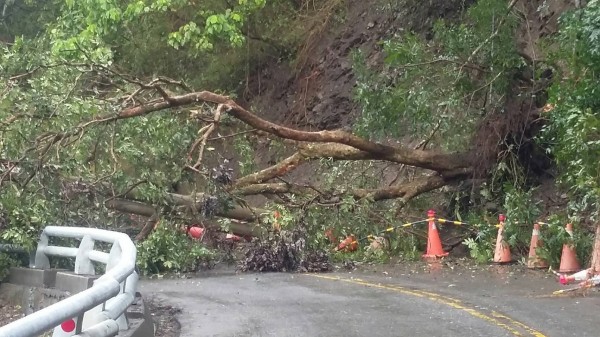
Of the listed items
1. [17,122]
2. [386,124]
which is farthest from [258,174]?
[17,122]

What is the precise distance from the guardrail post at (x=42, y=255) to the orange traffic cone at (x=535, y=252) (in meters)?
6.97

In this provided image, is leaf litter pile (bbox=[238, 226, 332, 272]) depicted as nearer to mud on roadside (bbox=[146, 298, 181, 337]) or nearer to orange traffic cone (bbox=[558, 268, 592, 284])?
mud on roadside (bbox=[146, 298, 181, 337])

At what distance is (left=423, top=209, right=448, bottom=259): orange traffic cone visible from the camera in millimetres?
15383

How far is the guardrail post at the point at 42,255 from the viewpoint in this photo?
10.0 meters

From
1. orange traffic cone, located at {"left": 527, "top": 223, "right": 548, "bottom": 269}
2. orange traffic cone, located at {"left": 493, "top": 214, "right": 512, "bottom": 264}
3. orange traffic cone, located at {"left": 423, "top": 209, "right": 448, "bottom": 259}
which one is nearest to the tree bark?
orange traffic cone, located at {"left": 527, "top": 223, "right": 548, "bottom": 269}

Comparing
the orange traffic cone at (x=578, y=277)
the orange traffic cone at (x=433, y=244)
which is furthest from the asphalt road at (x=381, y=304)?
the orange traffic cone at (x=433, y=244)

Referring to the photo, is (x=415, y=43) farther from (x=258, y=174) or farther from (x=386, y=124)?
(x=258, y=174)

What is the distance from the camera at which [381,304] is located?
33.1ft

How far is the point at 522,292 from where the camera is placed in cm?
1111

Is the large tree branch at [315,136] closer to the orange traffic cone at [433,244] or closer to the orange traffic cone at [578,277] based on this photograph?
the orange traffic cone at [433,244]

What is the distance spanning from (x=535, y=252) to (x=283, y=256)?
3.66 m

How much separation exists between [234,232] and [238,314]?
6071 mm

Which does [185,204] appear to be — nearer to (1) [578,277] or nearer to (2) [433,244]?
(2) [433,244]

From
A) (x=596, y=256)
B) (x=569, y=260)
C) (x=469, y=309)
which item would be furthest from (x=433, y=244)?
(x=469, y=309)
